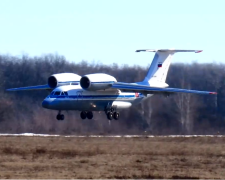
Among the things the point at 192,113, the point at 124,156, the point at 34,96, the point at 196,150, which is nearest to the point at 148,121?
the point at 192,113

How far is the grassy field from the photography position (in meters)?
19.4

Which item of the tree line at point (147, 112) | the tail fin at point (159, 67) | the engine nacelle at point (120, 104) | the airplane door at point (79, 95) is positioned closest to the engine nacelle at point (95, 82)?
the airplane door at point (79, 95)

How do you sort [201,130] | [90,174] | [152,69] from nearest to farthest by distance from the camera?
[90,174], [152,69], [201,130]

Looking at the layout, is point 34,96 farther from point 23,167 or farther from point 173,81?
point 23,167

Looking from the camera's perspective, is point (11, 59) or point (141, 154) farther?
point (11, 59)

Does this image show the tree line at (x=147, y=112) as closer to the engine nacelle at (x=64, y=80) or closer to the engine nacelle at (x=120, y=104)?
the engine nacelle at (x=120, y=104)

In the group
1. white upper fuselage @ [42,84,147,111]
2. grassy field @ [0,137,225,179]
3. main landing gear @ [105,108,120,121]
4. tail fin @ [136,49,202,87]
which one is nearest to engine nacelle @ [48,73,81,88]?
white upper fuselage @ [42,84,147,111]

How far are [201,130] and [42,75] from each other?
53.8 ft

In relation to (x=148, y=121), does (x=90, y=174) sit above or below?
above

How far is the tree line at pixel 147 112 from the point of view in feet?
135

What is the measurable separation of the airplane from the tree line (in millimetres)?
3362

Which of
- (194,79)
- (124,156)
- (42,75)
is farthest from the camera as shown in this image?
(42,75)

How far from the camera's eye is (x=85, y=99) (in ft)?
115

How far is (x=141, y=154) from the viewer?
26234mm
